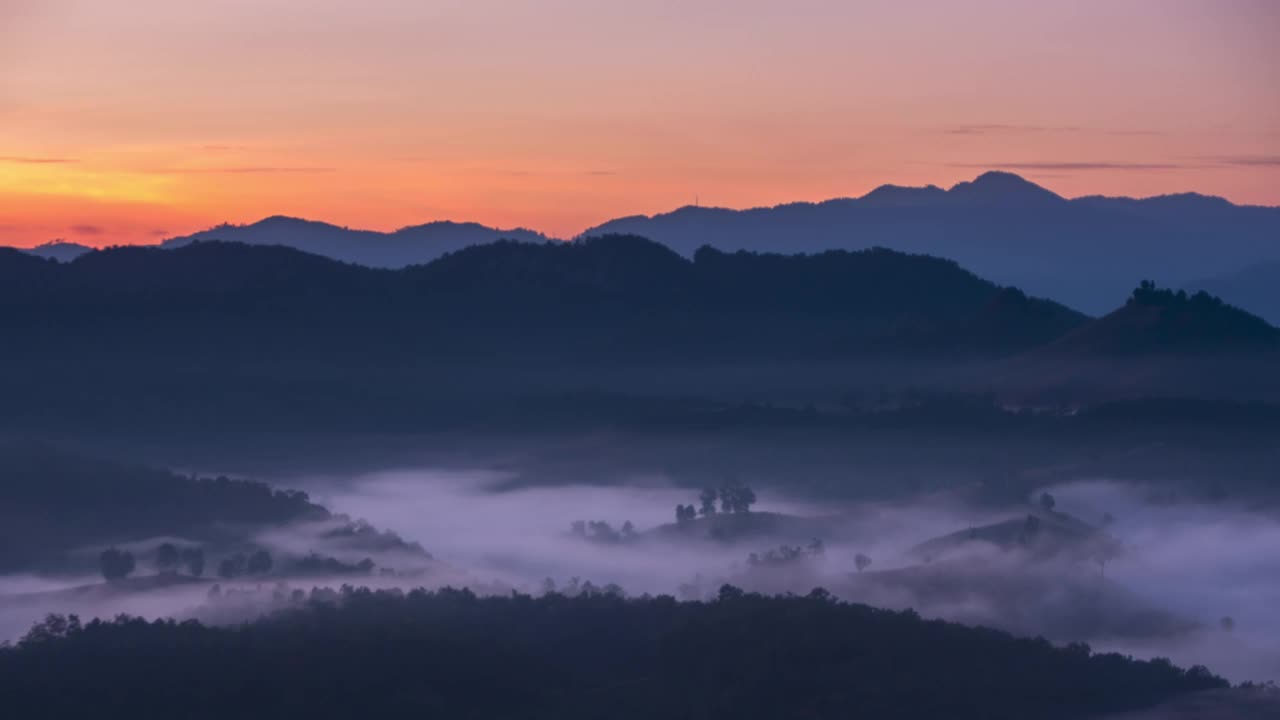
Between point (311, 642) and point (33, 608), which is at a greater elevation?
point (33, 608)

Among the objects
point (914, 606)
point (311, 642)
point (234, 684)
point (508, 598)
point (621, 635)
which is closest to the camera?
point (234, 684)

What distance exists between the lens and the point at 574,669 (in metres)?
132

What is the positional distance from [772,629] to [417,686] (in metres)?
28.9

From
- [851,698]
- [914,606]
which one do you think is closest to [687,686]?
[851,698]

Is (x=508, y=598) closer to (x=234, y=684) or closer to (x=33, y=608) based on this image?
(x=234, y=684)

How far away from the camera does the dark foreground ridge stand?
396 feet

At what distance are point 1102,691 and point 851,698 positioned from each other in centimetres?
1903

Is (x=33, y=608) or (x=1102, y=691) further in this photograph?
(x=33, y=608)

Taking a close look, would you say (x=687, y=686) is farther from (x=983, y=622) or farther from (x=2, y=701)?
(x=983, y=622)

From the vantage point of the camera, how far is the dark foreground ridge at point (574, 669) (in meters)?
121

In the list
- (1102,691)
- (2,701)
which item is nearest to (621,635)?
(1102,691)

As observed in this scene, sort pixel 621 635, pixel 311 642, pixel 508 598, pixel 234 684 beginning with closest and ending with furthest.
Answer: pixel 234 684 → pixel 311 642 → pixel 621 635 → pixel 508 598

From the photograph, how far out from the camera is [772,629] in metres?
138

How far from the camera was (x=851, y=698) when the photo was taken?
124 meters
